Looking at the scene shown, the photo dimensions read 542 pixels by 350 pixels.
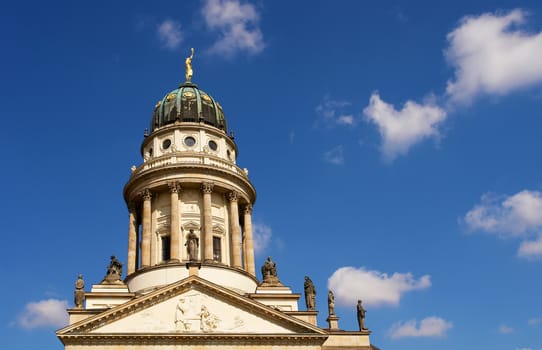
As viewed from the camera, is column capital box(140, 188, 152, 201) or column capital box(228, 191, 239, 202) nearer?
column capital box(140, 188, 152, 201)

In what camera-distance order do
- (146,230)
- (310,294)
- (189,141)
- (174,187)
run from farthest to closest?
Result: (189,141) < (174,187) < (146,230) < (310,294)

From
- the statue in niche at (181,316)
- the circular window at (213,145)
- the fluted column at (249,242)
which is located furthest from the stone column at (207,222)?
the statue in niche at (181,316)

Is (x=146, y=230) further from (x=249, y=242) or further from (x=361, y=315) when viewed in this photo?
(x=361, y=315)

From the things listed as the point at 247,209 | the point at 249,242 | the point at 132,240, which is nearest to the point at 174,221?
the point at 132,240

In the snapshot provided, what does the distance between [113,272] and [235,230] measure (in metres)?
9.71

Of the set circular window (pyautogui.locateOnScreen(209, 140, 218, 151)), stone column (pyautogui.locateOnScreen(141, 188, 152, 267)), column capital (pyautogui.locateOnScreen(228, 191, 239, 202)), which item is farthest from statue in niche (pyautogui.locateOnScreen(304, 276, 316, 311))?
circular window (pyautogui.locateOnScreen(209, 140, 218, 151))

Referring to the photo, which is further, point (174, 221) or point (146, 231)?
point (146, 231)

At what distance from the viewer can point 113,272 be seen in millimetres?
47375

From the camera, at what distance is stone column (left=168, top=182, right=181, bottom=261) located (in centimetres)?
4844

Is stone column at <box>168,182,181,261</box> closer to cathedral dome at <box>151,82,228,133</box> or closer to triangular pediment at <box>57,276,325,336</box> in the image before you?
cathedral dome at <box>151,82,228,133</box>

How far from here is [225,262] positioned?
165ft

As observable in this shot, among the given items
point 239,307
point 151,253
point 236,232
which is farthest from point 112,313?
point 236,232

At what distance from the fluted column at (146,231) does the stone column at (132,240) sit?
138 centimetres

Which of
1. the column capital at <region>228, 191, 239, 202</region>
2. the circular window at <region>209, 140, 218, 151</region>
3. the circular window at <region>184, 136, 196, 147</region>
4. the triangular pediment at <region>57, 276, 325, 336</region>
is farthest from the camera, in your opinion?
the circular window at <region>209, 140, 218, 151</region>
